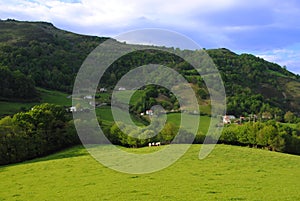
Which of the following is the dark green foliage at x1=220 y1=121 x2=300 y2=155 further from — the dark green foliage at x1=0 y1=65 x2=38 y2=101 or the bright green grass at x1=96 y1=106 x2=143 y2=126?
the dark green foliage at x1=0 y1=65 x2=38 y2=101

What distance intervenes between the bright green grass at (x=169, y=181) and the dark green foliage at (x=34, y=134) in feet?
34.9

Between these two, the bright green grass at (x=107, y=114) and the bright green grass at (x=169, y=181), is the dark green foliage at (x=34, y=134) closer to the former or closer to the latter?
the bright green grass at (x=169, y=181)

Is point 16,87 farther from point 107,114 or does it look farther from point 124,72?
point 124,72

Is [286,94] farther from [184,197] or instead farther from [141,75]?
[184,197]

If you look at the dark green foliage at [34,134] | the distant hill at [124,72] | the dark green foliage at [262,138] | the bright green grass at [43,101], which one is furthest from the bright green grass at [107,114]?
the dark green foliage at [262,138]

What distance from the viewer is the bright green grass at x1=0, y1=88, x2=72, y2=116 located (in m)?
90.3

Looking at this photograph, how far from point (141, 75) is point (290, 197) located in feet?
460

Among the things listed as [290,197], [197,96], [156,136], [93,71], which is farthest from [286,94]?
[290,197]

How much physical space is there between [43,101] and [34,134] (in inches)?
2314

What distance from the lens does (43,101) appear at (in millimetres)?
109500

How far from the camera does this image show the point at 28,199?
22.8 m

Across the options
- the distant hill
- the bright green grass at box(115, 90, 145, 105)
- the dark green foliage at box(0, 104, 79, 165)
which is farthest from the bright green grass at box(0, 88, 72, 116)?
the dark green foliage at box(0, 104, 79, 165)

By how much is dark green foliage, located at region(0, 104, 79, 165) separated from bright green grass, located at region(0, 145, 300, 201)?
10.6 meters

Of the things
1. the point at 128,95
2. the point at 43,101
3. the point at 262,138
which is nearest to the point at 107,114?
the point at 43,101
